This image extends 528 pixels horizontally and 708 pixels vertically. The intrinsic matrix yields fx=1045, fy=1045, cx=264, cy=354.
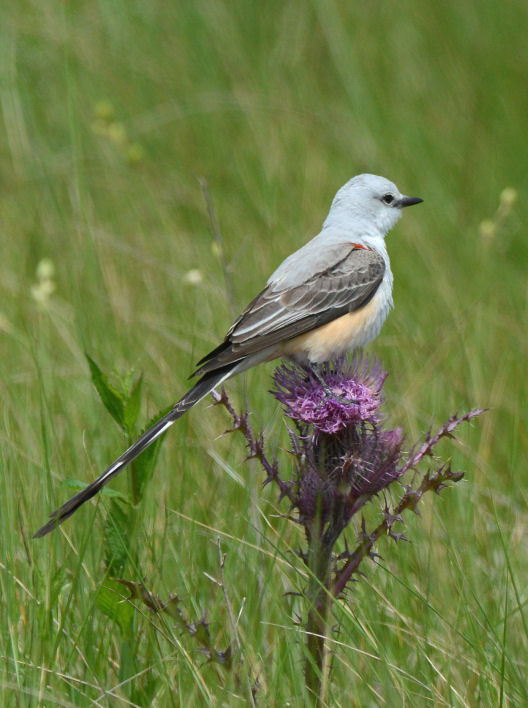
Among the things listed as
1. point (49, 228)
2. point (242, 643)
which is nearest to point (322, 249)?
point (242, 643)

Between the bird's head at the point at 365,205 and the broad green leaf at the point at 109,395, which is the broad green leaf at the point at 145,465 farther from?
the bird's head at the point at 365,205

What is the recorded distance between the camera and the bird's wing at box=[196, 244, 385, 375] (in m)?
3.92

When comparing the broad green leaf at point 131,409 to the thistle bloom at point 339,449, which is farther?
the broad green leaf at point 131,409

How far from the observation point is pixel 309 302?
406 centimetres

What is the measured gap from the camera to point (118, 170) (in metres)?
7.34

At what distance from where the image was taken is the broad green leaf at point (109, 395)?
10.8 feet

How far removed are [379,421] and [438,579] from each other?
1040mm

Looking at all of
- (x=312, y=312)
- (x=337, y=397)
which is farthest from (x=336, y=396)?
(x=312, y=312)

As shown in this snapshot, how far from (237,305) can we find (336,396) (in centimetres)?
260

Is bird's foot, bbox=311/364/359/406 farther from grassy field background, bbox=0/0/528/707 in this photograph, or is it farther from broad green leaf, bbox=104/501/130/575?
broad green leaf, bbox=104/501/130/575

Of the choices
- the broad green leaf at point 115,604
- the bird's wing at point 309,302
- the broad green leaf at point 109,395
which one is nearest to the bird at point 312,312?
the bird's wing at point 309,302

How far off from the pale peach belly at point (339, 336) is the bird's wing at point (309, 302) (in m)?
0.03

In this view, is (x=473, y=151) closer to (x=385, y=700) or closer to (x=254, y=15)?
(x=254, y=15)

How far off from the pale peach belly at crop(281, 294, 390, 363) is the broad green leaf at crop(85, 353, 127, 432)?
2.80 ft
